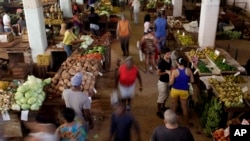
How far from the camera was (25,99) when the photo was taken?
5.96 metres

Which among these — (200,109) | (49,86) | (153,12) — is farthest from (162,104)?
(153,12)

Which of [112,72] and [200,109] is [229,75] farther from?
[112,72]

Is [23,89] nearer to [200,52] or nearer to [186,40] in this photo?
[200,52]

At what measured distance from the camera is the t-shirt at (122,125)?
4395 millimetres

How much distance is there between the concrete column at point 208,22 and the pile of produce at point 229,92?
290 cm

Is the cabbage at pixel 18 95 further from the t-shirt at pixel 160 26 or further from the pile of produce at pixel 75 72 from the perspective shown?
the t-shirt at pixel 160 26

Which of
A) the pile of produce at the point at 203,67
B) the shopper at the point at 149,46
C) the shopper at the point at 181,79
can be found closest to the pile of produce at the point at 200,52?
the pile of produce at the point at 203,67

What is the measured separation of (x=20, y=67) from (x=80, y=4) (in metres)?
8.57

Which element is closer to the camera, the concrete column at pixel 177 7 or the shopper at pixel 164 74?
the shopper at pixel 164 74

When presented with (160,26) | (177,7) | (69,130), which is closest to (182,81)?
(69,130)

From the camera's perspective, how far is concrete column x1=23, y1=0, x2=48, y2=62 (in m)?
9.12

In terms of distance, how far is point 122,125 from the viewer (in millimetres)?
4414

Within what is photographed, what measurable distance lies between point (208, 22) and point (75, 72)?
15.3ft

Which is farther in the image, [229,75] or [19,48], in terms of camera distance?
[19,48]
